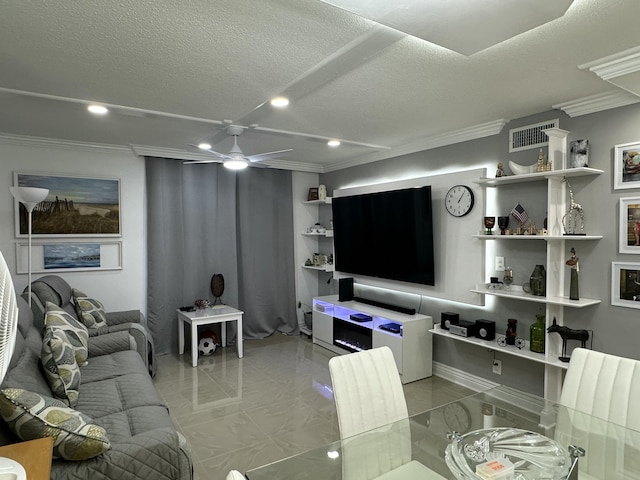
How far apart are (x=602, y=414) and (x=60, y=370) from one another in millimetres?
2953

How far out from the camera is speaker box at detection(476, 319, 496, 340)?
11.6 ft

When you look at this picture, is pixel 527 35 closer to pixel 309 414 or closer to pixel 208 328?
pixel 309 414

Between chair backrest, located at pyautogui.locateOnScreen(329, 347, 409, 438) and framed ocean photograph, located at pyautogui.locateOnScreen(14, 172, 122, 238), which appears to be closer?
chair backrest, located at pyautogui.locateOnScreen(329, 347, 409, 438)

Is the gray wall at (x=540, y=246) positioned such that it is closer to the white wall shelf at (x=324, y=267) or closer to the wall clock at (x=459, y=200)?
the wall clock at (x=459, y=200)

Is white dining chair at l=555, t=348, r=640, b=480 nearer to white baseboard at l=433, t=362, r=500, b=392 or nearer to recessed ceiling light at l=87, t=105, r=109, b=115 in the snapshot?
white baseboard at l=433, t=362, r=500, b=392

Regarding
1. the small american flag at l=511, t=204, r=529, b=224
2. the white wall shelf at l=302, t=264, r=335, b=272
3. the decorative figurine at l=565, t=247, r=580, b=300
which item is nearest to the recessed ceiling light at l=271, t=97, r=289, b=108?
the small american flag at l=511, t=204, r=529, b=224

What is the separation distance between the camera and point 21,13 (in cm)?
177

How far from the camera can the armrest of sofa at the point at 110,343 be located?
11.2 ft

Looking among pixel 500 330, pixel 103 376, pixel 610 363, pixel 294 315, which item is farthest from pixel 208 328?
pixel 610 363

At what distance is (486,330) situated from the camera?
3.55m

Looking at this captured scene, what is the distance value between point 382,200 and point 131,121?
2.70 metres

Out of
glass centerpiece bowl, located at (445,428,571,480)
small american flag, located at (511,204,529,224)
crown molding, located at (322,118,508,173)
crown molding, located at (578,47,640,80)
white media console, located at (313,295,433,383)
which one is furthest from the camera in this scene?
white media console, located at (313,295,433,383)

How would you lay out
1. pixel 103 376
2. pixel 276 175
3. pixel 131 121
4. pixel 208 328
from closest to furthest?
pixel 103 376
pixel 131 121
pixel 208 328
pixel 276 175

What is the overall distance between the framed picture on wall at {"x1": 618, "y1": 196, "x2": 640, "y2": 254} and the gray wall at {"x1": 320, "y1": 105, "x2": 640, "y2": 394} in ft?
0.15
